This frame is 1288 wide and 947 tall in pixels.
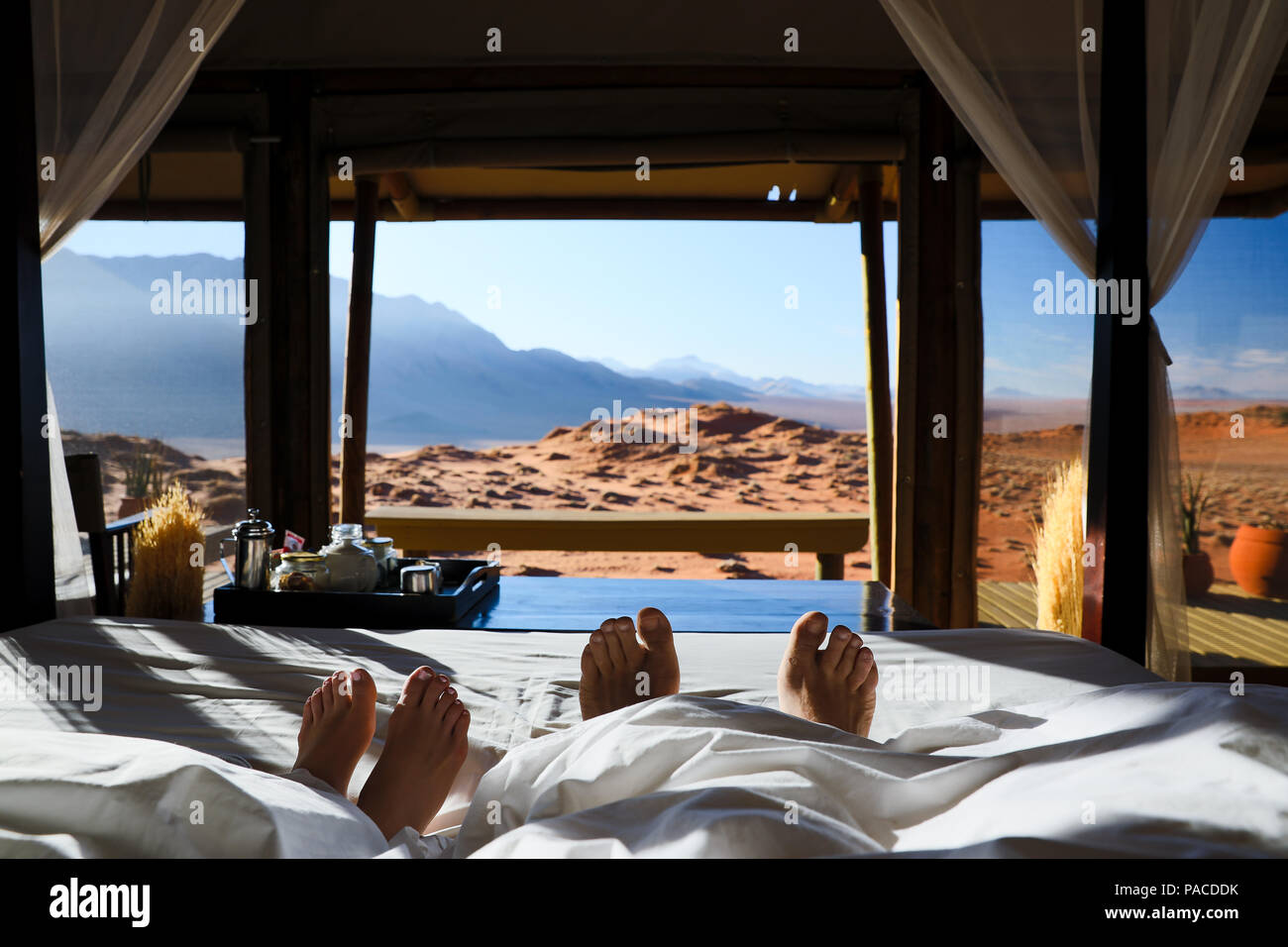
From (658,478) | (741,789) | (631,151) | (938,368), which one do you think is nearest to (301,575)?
(741,789)

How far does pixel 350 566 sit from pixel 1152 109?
7.09 ft

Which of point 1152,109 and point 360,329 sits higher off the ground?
point 1152,109

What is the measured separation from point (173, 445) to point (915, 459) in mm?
3020

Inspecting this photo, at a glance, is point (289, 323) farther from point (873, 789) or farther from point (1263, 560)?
point (1263, 560)

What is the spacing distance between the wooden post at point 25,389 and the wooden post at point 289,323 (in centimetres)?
146

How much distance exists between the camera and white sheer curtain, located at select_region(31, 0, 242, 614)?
2.18m

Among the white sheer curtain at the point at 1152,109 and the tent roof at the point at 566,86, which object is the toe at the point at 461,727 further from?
the tent roof at the point at 566,86

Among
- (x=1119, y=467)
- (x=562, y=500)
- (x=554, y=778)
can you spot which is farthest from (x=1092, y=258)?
(x=562, y=500)

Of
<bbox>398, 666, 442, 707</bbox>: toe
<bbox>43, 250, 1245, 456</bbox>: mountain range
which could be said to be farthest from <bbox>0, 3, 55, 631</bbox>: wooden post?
<bbox>43, 250, 1245, 456</bbox>: mountain range

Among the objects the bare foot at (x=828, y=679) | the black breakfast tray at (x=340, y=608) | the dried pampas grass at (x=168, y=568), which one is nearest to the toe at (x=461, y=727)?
the bare foot at (x=828, y=679)

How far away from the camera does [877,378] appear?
387 cm

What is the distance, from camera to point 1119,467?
205 centimetres

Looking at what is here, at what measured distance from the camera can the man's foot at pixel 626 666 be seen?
4.85 feet
